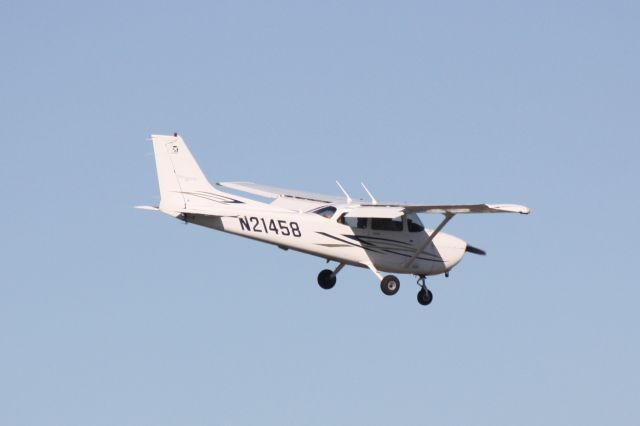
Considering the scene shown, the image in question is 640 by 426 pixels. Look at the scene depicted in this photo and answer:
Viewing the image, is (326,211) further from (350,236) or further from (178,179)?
(178,179)

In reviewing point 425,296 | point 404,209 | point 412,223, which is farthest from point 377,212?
point 425,296

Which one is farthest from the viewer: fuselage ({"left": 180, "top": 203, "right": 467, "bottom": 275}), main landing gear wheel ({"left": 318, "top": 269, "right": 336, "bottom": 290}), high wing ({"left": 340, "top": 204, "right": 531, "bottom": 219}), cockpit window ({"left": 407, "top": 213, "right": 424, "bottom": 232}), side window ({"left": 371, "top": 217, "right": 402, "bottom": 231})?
main landing gear wheel ({"left": 318, "top": 269, "right": 336, "bottom": 290})

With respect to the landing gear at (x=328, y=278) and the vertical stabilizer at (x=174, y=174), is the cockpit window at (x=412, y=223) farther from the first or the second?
the vertical stabilizer at (x=174, y=174)

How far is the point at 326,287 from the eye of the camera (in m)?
49.0

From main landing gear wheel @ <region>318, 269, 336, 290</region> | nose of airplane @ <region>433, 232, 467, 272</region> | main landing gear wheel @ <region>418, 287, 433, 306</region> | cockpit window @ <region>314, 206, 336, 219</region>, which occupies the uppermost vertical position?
cockpit window @ <region>314, 206, 336, 219</region>

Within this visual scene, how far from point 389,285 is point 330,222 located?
2050 millimetres

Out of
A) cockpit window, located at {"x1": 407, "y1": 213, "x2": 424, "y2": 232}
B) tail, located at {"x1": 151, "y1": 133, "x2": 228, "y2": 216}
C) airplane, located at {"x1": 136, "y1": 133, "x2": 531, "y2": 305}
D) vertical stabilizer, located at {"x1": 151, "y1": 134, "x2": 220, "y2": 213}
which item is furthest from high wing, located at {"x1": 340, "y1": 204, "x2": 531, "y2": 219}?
vertical stabilizer, located at {"x1": 151, "y1": 134, "x2": 220, "y2": 213}

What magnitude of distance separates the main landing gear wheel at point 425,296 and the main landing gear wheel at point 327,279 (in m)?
2.05

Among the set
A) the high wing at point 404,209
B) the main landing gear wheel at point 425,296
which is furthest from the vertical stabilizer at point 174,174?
the main landing gear wheel at point 425,296

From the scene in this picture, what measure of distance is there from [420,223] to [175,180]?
236 inches

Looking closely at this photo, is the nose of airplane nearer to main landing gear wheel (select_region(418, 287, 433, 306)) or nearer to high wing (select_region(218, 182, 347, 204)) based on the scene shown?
main landing gear wheel (select_region(418, 287, 433, 306))

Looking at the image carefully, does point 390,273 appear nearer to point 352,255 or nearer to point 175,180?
point 352,255

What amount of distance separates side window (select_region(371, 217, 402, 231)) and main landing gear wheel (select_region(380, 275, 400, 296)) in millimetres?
1102

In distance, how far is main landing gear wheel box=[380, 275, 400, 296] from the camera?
47500mm
